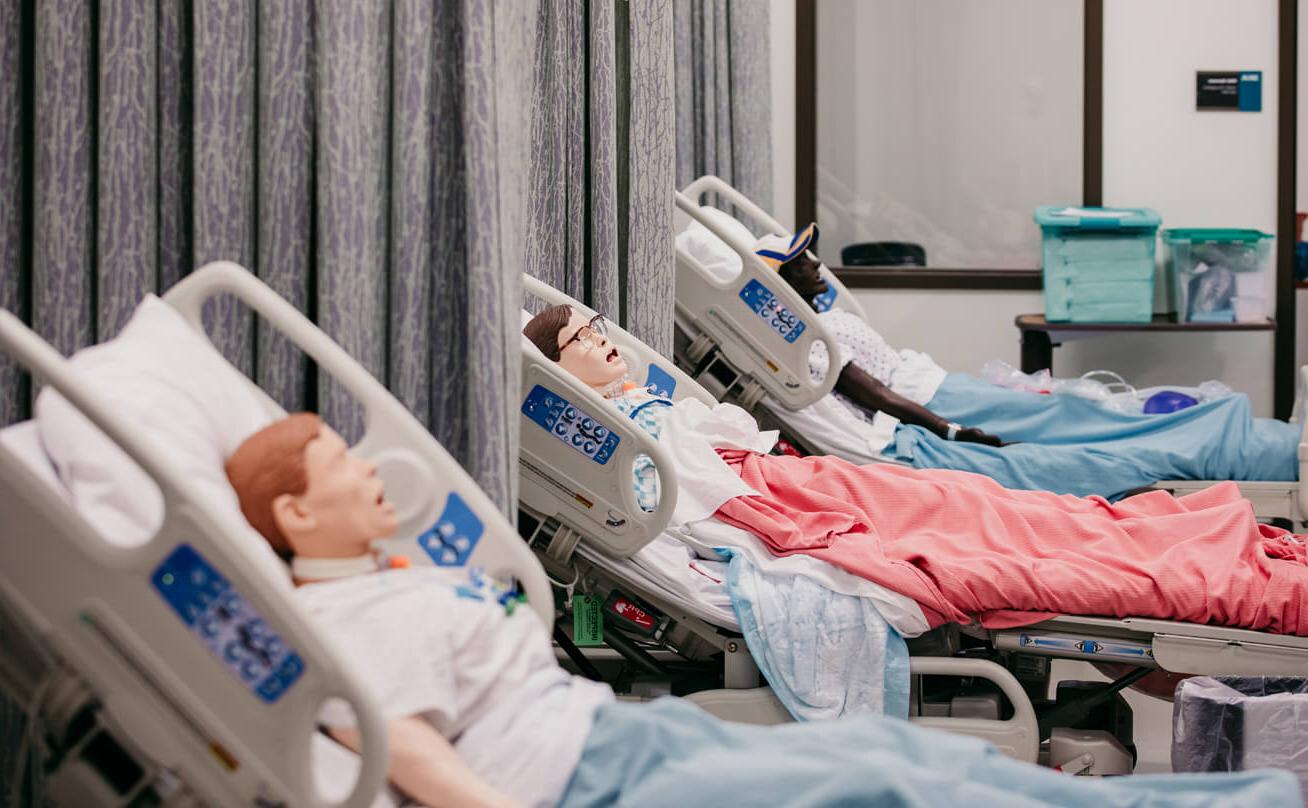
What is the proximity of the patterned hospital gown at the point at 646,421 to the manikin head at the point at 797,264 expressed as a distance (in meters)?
1.22

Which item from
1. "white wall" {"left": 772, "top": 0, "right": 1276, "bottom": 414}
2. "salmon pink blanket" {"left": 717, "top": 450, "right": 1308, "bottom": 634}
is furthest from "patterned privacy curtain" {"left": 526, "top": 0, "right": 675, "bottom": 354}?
"white wall" {"left": 772, "top": 0, "right": 1276, "bottom": 414}

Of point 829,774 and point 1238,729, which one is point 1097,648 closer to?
point 1238,729

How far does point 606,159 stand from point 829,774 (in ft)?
7.17

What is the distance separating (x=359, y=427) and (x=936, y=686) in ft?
4.89

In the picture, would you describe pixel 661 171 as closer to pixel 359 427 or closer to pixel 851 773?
pixel 359 427

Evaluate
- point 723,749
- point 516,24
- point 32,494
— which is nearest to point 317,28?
point 516,24

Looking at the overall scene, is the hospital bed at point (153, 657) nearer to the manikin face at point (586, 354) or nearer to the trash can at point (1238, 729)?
the manikin face at point (586, 354)

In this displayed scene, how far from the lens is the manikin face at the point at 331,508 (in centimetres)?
167

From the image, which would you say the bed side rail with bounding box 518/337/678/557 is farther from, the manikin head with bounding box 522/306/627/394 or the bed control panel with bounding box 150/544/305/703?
the bed control panel with bounding box 150/544/305/703

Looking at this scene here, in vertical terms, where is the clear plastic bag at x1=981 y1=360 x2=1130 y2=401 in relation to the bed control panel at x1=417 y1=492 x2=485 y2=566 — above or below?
below

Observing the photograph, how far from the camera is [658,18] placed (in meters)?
3.66

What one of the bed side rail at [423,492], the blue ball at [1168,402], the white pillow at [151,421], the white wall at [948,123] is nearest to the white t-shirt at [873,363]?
the blue ball at [1168,402]

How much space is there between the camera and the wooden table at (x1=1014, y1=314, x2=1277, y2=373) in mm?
5547

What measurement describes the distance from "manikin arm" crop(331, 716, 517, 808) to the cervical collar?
194 millimetres
